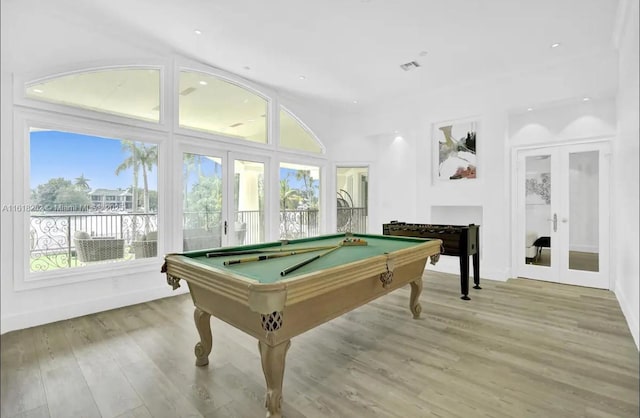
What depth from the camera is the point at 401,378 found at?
233cm

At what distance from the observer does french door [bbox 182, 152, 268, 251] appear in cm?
468

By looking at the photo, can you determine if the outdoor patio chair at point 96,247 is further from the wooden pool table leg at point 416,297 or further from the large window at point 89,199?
Result: the wooden pool table leg at point 416,297

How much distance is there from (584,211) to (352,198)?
13.2 ft

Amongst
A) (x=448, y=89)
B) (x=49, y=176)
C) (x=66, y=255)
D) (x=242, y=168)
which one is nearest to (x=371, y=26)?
(x=448, y=89)

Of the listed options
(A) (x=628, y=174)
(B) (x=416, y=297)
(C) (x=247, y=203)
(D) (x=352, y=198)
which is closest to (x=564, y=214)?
(A) (x=628, y=174)

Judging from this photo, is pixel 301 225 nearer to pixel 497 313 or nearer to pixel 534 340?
pixel 497 313

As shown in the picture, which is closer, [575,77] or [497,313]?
[497,313]

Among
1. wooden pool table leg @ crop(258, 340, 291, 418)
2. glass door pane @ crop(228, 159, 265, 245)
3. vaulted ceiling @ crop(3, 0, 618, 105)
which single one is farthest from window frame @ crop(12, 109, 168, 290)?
wooden pool table leg @ crop(258, 340, 291, 418)

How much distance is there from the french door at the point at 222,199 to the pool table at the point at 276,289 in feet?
7.09

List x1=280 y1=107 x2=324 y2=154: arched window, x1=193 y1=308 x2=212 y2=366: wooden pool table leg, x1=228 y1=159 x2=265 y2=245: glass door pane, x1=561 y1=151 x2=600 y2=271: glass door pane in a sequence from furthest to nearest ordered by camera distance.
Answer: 1. x1=280 y1=107 x2=324 y2=154: arched window
2. x1=228 y1=159 x2=265 y2=245: glass door pane
3. x1=561 y1=151 x2=600 y2=271: glass door pane
4. x1=193 y1=308 x2=212 y2=366: wooden pool table leg

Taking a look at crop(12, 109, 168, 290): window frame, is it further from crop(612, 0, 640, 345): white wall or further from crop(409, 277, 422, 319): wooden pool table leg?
Result: crop(612, 0, 640, 345): white wall

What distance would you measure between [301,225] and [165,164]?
294 cm

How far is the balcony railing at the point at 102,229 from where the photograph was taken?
3.43 m

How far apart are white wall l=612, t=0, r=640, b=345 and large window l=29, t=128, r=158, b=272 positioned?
5.33 m
